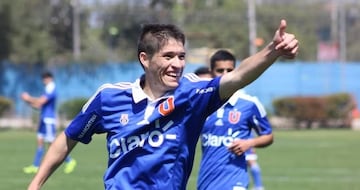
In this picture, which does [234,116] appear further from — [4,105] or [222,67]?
[4,105]

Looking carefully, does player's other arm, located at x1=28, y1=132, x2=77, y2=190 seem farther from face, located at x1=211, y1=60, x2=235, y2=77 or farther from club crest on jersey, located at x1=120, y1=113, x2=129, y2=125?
face, located at x1=211, y1=60, x2=235, y2=77

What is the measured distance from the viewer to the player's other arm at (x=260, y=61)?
14.6 feet

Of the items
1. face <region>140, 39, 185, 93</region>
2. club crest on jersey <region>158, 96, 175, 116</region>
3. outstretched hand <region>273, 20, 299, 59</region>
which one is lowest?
club crest on jersey <region>158, 96, 175, 116</region>

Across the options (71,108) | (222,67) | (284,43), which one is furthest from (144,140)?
(71,108)

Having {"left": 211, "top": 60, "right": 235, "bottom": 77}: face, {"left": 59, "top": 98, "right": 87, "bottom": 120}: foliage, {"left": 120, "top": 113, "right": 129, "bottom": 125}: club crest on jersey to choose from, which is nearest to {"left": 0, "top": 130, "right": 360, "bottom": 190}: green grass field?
{"left": 59, "top": 98, "right": 87, "bottom": 120}: foliage

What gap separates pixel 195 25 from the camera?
59.4m

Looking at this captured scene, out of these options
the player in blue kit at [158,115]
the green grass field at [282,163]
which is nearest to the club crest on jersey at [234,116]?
the player in blue kit at [158,115]

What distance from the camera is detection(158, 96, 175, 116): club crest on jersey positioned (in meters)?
5.27

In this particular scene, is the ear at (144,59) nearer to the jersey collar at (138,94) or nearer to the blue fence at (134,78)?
the jersey collar at (138,94)

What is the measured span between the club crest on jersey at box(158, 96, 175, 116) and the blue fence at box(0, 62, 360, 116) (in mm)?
35232

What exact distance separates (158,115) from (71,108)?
110 feet

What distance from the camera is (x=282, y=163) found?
70.1 feet

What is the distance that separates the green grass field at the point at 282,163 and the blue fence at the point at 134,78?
31.2 ft

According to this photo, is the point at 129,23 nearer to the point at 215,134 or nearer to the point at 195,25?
the point at 195,25
